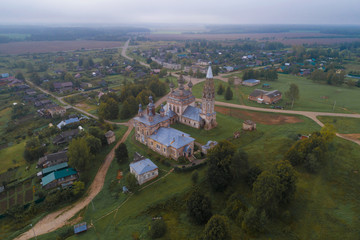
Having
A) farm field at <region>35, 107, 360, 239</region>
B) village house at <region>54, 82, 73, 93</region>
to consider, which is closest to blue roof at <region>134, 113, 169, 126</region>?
farm field at <region>35, 107, 360, 239</region>

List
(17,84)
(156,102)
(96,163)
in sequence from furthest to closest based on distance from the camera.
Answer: (17,84) < (156,102) < (96,163)

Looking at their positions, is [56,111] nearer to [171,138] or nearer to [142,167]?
[171,138]

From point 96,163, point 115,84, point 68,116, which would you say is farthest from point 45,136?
point 115,84

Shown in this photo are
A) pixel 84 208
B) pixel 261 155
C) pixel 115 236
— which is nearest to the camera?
pixel 115 236

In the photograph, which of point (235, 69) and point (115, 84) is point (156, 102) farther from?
point (235, 69)

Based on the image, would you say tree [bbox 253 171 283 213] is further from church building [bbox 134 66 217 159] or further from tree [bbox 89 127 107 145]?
tree [bbox 89 127 107 145]

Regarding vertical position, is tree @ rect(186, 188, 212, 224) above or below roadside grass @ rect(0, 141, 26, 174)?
above

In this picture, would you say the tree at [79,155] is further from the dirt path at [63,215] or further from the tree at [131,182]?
the tree at [131,182]

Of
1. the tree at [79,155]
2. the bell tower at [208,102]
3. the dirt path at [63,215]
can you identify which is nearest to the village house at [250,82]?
the bell tower at [208,102]
